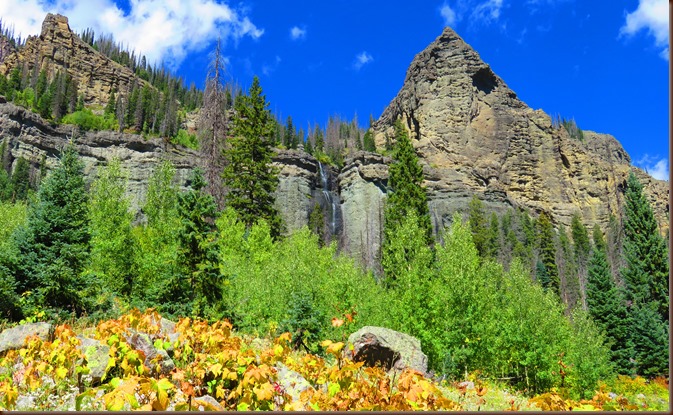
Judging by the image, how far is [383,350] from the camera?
1091cm

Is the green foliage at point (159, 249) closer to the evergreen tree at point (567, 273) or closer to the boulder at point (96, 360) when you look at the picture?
the boulder at point (96, 360)

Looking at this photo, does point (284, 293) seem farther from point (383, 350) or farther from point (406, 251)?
point (406, 251)

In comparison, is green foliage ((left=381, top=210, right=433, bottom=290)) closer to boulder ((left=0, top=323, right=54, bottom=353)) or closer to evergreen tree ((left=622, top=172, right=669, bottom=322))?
boulder ((left=0, top=323, right=54, bottom=353))

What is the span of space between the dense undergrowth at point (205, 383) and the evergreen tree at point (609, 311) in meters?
33.2

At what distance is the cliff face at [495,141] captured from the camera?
3713 inches

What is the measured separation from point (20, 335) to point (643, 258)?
49.6 m

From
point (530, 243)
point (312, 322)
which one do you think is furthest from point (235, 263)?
point (530, 243)

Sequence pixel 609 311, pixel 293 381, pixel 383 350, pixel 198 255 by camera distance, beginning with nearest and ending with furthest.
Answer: pixel 293 381
pixel 383 350
pixel 198 255
pixel 609 311

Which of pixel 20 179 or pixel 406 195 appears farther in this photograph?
pixel 20 179

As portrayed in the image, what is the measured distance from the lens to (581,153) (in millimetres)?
103312

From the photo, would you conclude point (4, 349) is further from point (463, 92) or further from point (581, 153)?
point (581, 153)

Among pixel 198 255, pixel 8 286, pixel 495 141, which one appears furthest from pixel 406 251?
pixel 495 141

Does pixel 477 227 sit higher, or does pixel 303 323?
pixel 477 227

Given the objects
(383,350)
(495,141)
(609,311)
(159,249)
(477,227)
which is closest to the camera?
(383,350)
